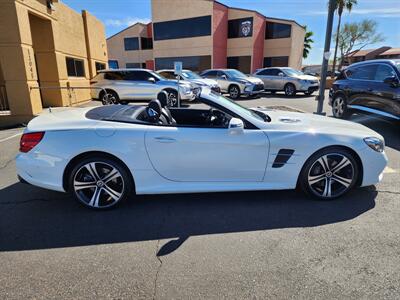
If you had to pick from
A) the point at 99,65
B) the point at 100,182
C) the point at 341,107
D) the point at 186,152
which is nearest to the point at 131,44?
the point at 99,65

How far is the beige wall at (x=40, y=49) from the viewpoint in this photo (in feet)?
27.0

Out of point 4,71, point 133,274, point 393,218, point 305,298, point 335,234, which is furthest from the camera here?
point 4,71

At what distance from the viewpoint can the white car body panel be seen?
9.91ft

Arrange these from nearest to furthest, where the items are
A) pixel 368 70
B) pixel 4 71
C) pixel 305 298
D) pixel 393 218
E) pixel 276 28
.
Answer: pixel 305 298 < pixel 393 218 < pixel 368 70 < pixel 4 71 < pixel 276 28

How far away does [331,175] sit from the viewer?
3348 millimetres

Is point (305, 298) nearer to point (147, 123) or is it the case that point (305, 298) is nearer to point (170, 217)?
point (170, 217)

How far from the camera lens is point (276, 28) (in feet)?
94.8

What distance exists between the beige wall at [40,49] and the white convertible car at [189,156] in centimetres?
667

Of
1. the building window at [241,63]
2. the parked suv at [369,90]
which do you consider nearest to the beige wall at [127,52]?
the building window at [241,63]

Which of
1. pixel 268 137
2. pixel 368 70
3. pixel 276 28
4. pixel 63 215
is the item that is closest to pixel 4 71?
pixel 63 215

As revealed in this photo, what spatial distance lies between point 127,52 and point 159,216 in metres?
39.9

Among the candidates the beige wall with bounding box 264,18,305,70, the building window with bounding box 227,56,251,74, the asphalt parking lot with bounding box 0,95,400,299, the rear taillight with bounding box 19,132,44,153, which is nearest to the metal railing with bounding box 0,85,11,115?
the asphalt parking lot with bounding box 0,95,400,299

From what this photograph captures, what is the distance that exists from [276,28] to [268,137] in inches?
1166

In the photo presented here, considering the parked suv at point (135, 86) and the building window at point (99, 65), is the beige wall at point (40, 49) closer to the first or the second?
the building window at point (99, 65)
